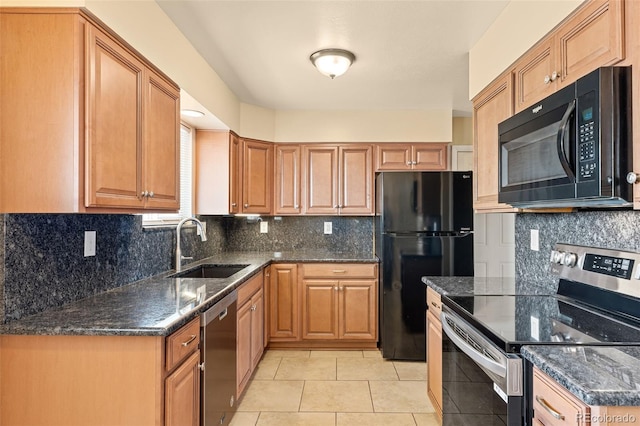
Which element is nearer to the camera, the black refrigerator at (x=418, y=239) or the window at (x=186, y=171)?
the window at (x=186, y=171)

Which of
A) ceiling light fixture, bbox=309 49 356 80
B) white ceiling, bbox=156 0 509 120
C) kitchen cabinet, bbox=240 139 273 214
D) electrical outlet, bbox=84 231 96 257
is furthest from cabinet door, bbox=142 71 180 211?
kitchen cabinet, bbox=240 139 273 214

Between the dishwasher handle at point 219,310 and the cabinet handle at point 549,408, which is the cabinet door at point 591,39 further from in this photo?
the dishwasher handle at point 219,310

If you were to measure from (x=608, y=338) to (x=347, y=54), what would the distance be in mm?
2097

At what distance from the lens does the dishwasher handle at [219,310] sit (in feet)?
5.80

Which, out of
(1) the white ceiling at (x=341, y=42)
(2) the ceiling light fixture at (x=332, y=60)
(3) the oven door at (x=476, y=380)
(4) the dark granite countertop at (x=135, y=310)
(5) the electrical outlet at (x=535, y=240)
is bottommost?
(3) the oven door at (x=476, y=380)

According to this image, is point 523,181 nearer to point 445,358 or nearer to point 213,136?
point 445,358

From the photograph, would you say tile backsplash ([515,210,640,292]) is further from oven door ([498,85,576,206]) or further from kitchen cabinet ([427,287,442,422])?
kitchen cabinet ([427,287,442,422])

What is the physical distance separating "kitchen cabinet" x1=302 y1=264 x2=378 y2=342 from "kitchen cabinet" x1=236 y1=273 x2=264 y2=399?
0.56 metres

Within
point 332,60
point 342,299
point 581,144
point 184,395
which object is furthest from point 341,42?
point 342,299

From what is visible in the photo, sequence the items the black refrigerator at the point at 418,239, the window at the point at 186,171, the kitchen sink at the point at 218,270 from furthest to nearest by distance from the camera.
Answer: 1. the black refrigerator at the point at 418,239
2. the window at the point at 186,171
3. the kitchen sink at the point at 218,270

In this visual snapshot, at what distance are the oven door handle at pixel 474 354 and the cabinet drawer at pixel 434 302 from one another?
0.30m

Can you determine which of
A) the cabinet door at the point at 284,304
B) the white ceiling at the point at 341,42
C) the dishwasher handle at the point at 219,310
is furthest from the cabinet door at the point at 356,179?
the dishwasher handle at the point at 219,310

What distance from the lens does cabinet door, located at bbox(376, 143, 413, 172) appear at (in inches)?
151

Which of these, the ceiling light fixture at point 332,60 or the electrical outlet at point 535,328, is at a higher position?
the ceiling light fixture at point 332,60
